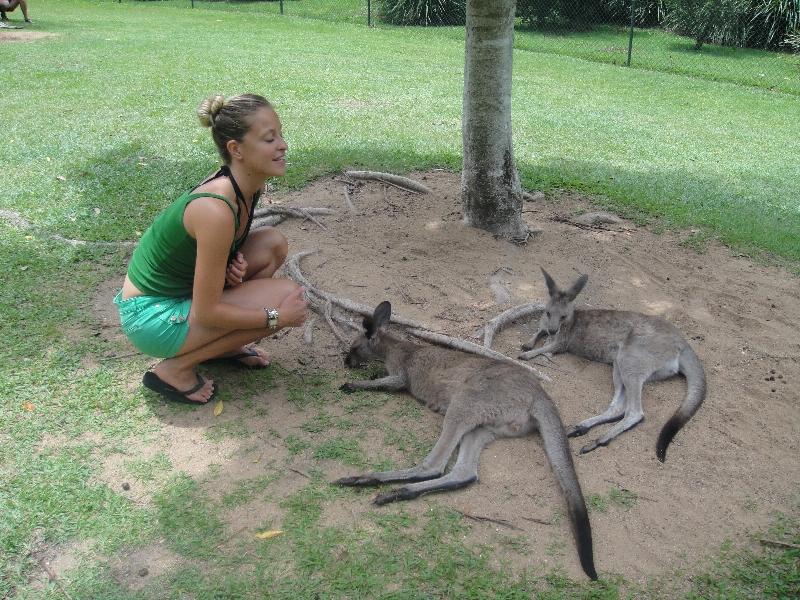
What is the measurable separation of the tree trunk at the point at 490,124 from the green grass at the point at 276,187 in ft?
5.11

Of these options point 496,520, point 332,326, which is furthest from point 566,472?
point 332,326

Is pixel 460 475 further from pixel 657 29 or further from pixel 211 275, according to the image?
pixel 657 29

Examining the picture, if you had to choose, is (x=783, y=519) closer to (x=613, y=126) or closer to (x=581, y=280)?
(x=581, y=280)

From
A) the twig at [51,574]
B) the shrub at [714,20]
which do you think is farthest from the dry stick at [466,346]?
the shrub at [714,20]

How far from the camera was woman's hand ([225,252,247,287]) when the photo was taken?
3744 mm

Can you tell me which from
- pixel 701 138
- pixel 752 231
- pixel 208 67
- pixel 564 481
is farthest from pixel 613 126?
pixel 564 481

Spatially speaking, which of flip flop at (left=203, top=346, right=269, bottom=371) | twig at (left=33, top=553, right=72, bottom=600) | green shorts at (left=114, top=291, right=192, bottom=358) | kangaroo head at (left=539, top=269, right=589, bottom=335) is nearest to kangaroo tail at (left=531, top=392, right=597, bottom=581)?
kangaroo head at (left=539, top=269, right=589, bottom=335)

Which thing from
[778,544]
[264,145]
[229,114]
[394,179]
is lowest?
[778,544]

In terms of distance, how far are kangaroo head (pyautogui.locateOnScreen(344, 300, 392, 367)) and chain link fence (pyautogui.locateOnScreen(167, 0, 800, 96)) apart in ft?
41.2

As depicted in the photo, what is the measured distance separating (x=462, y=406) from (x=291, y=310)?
1086 millimetres

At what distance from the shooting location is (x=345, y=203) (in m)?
6.35

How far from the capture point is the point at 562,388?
4.24 m

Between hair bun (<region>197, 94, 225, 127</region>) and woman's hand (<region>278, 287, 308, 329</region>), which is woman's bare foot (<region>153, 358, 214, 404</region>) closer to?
woman's hand (<region>278, 287, 308, 329</region>)

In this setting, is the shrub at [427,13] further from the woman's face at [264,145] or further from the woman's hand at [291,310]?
the woman's hand at [291,310]
